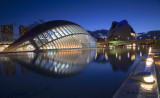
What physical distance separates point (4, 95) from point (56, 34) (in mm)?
31840

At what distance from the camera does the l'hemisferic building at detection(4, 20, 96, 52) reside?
29.6 m

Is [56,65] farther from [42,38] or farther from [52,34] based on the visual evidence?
[52,34]

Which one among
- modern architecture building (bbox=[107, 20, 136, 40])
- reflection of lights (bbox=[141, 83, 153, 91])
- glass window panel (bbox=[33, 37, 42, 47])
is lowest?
reflection of lights (bbox=[141, 83, 153, 91])

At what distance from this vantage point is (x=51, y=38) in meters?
32.9

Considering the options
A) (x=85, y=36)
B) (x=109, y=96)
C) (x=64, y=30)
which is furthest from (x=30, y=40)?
(x=109, y=96)

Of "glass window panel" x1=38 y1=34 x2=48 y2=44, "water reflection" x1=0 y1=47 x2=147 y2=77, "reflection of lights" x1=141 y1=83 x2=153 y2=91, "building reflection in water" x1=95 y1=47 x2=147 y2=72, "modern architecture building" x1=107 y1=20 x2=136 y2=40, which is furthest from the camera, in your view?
"modern architecture building" x1=107 y1=20 x2=136 y2=40

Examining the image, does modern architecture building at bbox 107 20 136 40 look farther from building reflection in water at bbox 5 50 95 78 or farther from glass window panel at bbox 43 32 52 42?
building reflection in water at bbox 5 50 95 78

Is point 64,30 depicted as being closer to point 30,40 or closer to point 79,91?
point 30,40

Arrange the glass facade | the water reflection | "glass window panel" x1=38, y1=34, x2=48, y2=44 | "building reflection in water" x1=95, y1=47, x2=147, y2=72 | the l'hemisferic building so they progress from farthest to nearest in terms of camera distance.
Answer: the glass facade < "glass window panel" x1=38, y1=34, x2=48, y2=44 < the l'hemisferic building < "building reflection in water" x1=95, y1=47, x2=147, y2=72 < the water reflection

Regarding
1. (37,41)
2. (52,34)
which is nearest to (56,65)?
(37,41)

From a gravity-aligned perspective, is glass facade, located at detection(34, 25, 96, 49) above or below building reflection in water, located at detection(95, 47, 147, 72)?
above

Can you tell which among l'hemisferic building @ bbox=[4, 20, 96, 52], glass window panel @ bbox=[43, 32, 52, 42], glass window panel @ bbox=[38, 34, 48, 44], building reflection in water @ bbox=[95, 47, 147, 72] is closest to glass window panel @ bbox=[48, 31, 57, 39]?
l'hemisferic building @ bbox=[4, 20, 96, 52]

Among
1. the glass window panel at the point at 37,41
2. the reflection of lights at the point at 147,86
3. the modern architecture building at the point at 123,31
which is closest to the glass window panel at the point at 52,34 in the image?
the glass window panel at the point at 37,41

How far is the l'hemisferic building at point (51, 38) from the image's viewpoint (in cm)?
2956
